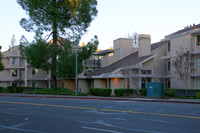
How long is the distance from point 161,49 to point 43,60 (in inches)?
696

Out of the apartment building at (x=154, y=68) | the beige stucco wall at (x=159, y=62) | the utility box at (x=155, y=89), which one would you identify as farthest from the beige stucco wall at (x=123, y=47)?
the utility box at (x=155, y=89)

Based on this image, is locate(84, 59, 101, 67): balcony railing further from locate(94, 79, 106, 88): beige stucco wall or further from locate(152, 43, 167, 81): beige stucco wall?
locate(152, 43, 167, 81): beige stucco wall

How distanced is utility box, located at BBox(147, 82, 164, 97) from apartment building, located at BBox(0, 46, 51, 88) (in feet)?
92.5

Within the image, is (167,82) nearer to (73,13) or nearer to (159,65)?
(159,65)

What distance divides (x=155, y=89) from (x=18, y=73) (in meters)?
38.3

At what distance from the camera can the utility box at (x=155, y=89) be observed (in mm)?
25500

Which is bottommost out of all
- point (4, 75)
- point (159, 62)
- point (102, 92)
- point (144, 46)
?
point (102, 92)

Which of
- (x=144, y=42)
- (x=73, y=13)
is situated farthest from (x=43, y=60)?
(x=144, y=42)

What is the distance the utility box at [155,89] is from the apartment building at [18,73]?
28193 millimetres

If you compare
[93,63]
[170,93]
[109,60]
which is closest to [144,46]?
[109,60]

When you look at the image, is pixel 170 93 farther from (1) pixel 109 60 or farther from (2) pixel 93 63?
(2) pixel 93 63

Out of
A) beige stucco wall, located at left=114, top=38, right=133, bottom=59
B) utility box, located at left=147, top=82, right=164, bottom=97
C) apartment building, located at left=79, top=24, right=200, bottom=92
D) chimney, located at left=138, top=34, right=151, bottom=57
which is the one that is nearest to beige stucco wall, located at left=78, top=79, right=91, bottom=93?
apartment building, located at left=79, top=24, right=200, bottom=92

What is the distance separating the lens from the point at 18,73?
54.5 m

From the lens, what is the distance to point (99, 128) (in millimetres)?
8703
